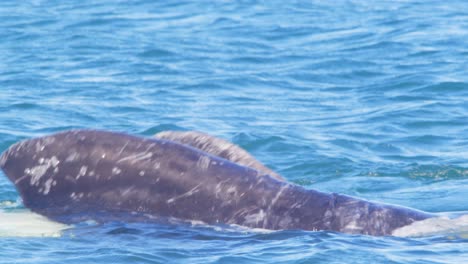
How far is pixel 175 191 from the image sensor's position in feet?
25.9

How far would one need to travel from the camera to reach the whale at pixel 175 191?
7879 millimetres

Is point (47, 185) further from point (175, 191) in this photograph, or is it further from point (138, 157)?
point (175, 191)

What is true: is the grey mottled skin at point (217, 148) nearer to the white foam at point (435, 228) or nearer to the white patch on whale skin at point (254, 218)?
the white patch on whale skin at point (254, 218)

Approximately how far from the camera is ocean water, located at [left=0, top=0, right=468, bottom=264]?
305 inches

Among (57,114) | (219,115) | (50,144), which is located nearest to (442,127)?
(219,115)

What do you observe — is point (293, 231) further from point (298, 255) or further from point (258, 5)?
point (258, 5)

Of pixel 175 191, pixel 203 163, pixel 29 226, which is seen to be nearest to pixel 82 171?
pixel 29 226

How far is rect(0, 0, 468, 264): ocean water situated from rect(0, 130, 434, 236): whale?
120mm

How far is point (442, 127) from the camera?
47.6 feet

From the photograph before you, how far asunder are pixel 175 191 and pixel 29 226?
3.68ft

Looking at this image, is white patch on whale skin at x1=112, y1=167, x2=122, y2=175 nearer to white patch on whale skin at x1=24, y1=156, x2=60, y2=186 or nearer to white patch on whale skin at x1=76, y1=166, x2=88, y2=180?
white patch on whale skin at x1=76, y1=166, x2=88, y2=180

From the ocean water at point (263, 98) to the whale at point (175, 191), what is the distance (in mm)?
120

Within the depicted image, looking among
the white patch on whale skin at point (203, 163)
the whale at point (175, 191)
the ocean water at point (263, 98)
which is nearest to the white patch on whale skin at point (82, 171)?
the whale at point (175, 191)

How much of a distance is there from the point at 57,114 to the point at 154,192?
748 cm
